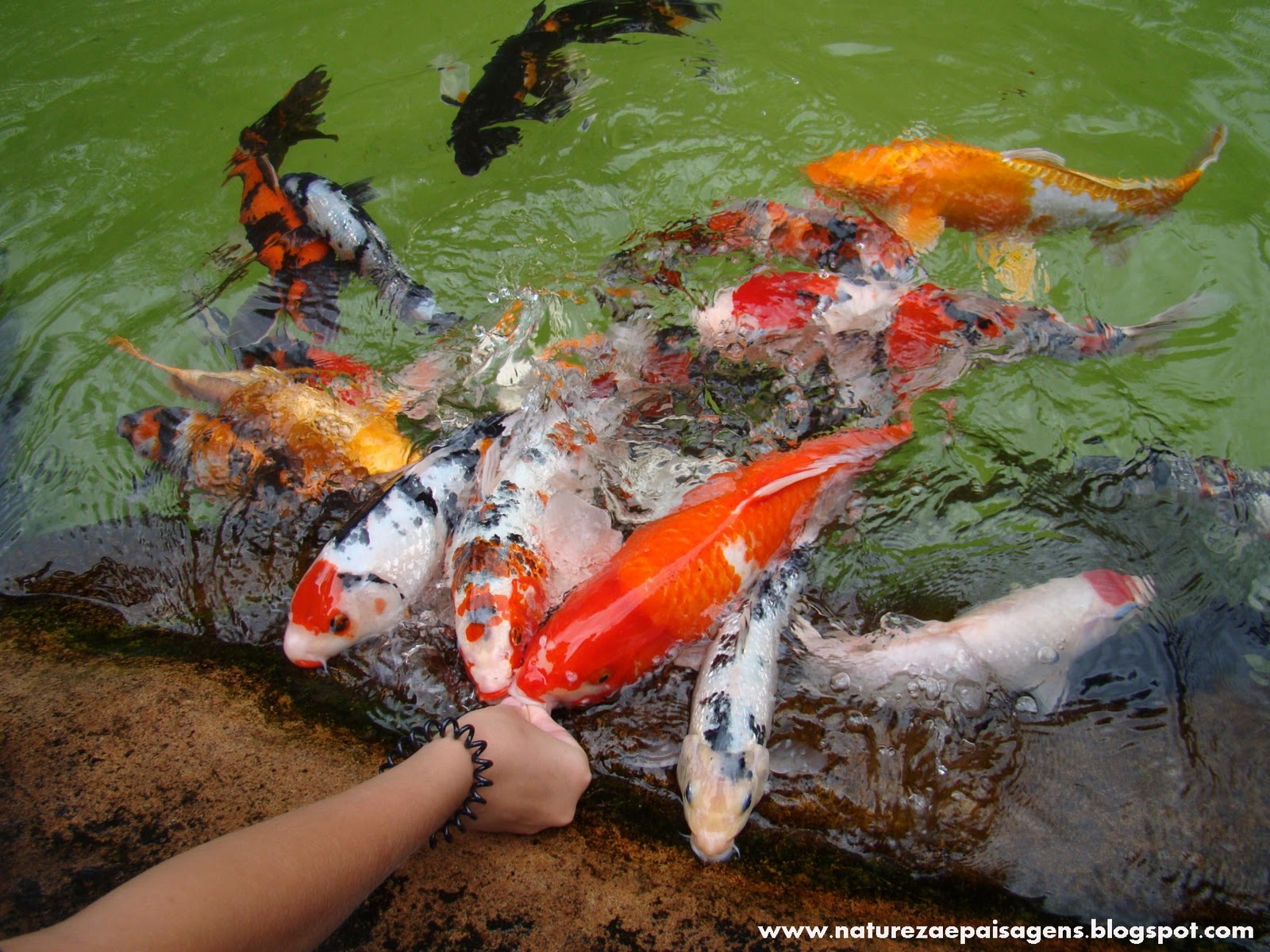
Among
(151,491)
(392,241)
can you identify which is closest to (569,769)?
(151,491)

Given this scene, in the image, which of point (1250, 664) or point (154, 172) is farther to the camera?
point (154, 172)

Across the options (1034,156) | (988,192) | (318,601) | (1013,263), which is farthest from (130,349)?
(1034,156)

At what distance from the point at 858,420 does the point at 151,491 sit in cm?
359

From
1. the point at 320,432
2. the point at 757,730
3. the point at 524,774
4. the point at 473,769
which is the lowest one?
the point at 757,730

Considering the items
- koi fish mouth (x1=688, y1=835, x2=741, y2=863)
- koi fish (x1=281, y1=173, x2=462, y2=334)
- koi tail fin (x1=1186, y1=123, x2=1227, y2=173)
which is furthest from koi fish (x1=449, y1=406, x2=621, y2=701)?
koi tail fin (x1=1186, y1=123, x2=1227, y2=173)

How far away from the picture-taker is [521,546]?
3.36m

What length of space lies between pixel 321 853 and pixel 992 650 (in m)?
2.53

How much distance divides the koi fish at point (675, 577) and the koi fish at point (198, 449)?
1.83m

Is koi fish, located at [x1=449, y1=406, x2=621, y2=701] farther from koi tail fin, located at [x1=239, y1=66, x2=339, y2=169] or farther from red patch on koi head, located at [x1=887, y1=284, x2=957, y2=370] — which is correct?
koi tail fin, located at [x1=239, y1=66, x2=339, y2=169]

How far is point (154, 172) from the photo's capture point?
5543 millimetres

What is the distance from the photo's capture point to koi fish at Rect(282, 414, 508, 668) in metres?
3.18

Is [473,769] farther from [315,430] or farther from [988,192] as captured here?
[988,192]

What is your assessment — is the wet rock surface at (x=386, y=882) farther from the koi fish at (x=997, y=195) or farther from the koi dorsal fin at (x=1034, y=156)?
the koi dorsal fin at (x=1034, y=156)

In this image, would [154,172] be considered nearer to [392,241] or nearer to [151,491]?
[392,241]
